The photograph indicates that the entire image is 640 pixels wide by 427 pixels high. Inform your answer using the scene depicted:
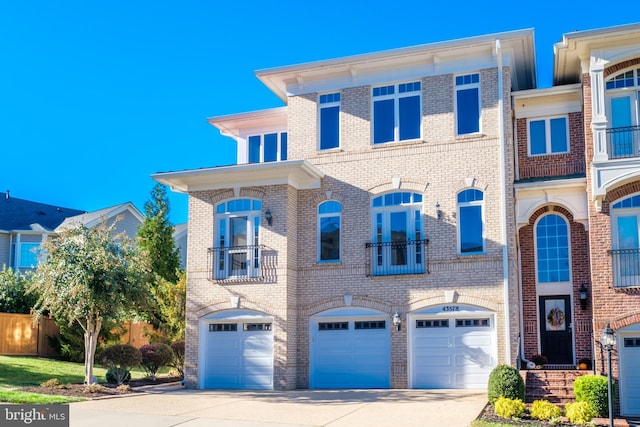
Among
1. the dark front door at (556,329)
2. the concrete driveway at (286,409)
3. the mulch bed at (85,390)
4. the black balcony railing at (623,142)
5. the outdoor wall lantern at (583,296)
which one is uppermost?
the black balcony railing at (623,142)

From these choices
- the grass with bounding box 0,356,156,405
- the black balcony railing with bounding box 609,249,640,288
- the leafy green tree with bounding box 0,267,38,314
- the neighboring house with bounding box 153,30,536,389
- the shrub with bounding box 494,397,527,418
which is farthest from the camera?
the leafy green tree with bounding box 0,267,38,314

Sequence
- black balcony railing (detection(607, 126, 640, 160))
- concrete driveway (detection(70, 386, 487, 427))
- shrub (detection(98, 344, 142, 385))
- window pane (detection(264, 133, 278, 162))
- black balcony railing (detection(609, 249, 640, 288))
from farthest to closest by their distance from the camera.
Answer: window pane (detection(264, 133, 278, 162)), shrub (detection(98, 344, 142, 385)), black balcony railing (detection(607, 126, 640, 160)), black balcony railing (detection(609, 249, 640, 288)), concrete driveway (detection(70, 386, 487, 427))

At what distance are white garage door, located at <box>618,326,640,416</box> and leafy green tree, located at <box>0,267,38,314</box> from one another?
22127 millimetres

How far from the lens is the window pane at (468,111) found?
2059cm

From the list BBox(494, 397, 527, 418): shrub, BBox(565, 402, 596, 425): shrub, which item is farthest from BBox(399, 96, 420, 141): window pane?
BBox(565, 402, 596, 425): shrub

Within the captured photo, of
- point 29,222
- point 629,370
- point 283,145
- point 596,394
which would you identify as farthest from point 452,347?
point 29,222

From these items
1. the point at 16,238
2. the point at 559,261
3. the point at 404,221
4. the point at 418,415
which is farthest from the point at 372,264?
the point at 16,238

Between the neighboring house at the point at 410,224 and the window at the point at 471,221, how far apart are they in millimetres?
39

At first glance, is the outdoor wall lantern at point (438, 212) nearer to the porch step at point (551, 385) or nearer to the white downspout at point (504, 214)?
the white downspout at point (504, 214)

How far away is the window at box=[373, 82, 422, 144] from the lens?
21.2m

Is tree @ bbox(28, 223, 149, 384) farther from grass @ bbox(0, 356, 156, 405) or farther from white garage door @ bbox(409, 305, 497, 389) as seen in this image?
white garage door @ bbox(409, 305, 497, 389)

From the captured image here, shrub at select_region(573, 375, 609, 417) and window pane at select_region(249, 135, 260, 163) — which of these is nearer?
shrub at select_region(573, 375, 609, 417)

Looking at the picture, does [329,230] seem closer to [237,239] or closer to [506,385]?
[237,239]

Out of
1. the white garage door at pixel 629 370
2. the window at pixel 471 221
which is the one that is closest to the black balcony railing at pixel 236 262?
the window at pixel 471 221
